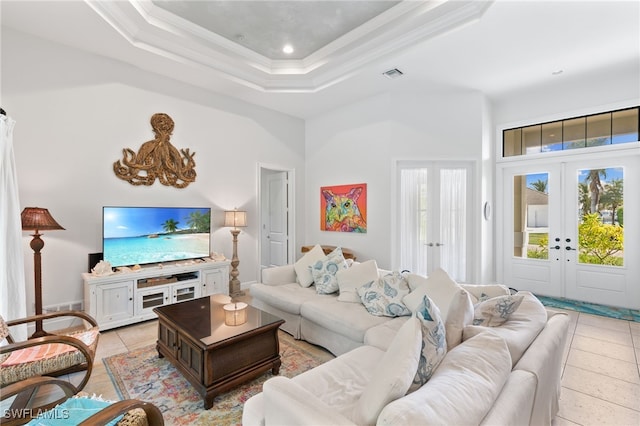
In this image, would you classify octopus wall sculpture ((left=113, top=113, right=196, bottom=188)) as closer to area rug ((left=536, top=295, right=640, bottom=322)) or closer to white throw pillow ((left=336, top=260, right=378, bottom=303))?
white throw pillow ((left=336, top=260, right=378, bottom=303))

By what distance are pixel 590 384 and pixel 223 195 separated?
16.1 feet

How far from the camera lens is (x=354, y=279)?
10.4 ft

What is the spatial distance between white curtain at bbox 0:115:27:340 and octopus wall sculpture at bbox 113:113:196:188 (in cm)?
113

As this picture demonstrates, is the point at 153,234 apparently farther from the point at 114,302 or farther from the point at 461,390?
the point at 461,390

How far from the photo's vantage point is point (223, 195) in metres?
4.93

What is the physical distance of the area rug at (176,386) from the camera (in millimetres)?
2029

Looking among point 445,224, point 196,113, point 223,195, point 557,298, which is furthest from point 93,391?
point 557,298

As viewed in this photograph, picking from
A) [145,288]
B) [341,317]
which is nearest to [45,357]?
[145,288]

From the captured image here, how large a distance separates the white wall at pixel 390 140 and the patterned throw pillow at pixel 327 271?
1570 millimetres

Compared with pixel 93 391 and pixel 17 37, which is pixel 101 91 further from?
pixel 93 391

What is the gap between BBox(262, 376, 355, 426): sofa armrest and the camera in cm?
113

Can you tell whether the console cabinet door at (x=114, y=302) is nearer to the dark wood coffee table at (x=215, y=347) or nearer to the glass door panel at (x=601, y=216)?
the dark wood coffee table at (x=215, y=347)

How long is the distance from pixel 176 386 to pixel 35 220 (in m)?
2.19

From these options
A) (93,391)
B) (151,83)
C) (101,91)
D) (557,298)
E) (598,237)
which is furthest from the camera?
(557,298)
